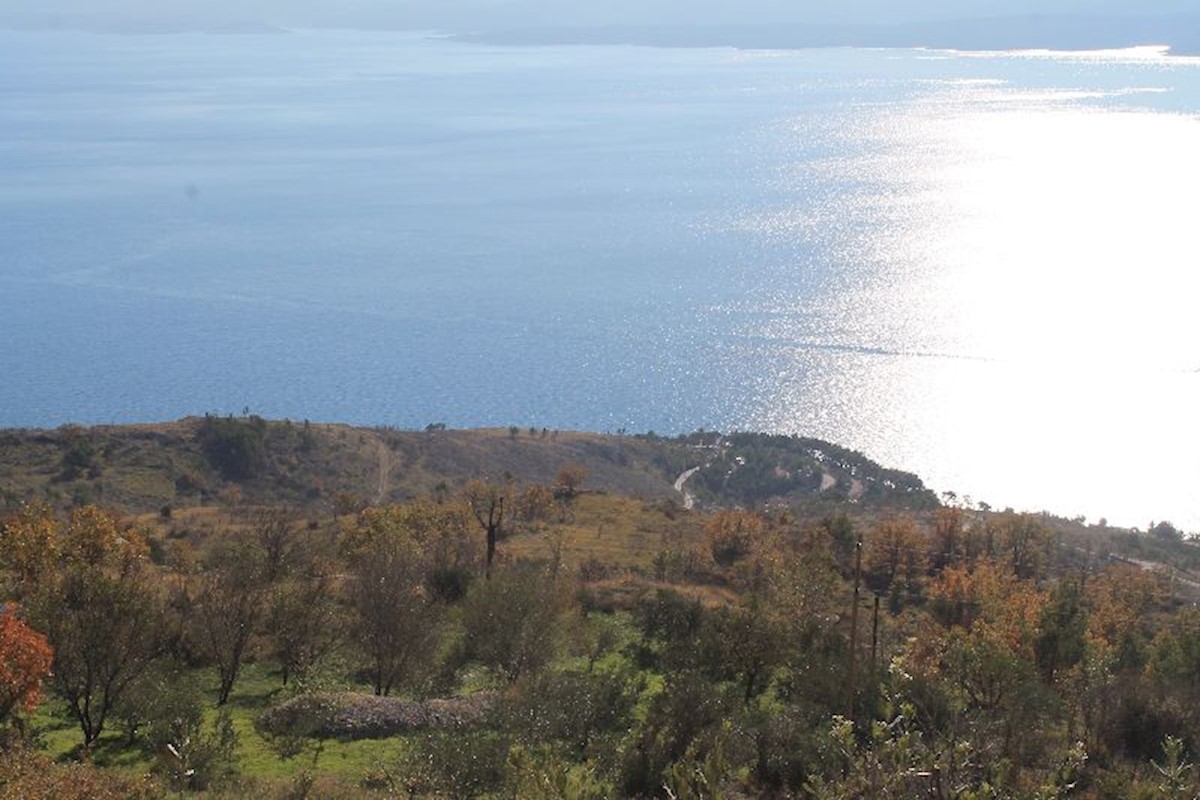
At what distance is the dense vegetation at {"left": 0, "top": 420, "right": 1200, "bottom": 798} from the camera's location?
15.1 metres

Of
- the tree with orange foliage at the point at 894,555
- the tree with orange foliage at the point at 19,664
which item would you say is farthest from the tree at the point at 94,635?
the tree with orange foliage at the point at 894,555

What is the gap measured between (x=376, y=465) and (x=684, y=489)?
60.2 feet

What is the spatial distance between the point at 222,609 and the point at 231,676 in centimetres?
124

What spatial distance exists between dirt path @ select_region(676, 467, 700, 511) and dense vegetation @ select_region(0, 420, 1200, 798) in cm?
2862

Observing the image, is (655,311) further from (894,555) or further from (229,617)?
(229,617)

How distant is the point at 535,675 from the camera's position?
66.9 feet

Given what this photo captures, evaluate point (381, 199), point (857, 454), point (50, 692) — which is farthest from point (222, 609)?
point (381, 199)

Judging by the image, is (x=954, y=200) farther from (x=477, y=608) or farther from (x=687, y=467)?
(x=477, y=608)

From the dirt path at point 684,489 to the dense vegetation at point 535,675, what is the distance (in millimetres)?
28618

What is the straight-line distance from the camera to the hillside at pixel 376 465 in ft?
184

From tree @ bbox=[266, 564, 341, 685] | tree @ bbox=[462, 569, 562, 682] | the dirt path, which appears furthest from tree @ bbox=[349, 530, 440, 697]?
the dirt path

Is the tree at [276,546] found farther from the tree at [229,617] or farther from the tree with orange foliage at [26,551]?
the tree with orange foliage at [26,551]

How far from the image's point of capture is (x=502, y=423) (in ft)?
283

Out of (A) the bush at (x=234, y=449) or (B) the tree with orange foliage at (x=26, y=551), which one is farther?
(A) the bush at (x=234, y=449)
